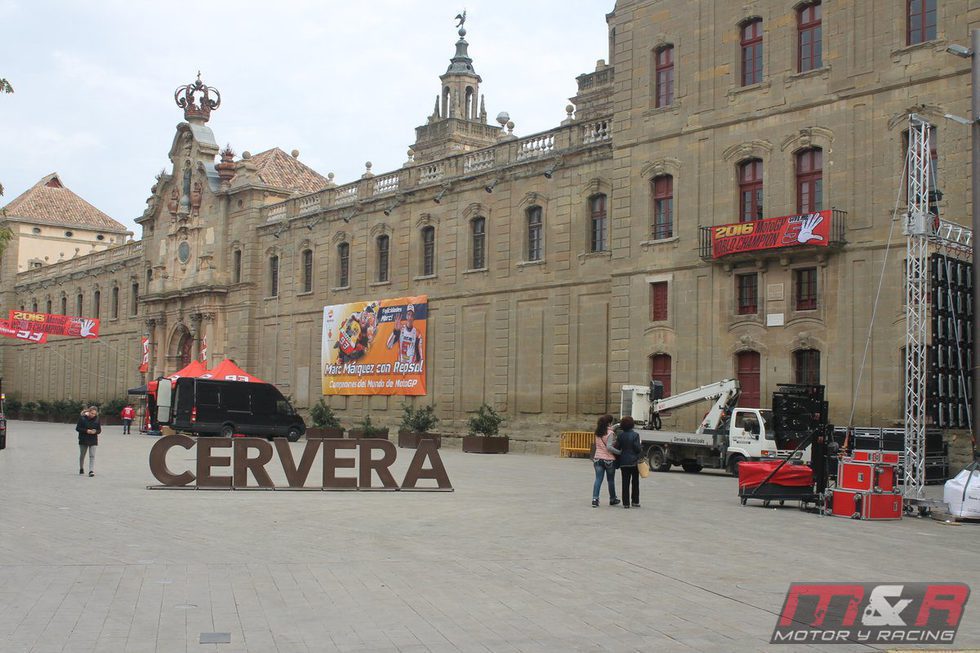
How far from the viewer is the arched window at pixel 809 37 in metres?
32.6

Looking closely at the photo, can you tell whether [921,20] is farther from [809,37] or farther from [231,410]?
[231,410]

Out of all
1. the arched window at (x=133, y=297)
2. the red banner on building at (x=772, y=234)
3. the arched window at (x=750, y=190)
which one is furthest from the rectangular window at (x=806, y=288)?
the arched window at (x=133, y=297)

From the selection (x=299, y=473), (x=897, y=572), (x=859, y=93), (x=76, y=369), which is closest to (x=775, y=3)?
(x=859, y=93)

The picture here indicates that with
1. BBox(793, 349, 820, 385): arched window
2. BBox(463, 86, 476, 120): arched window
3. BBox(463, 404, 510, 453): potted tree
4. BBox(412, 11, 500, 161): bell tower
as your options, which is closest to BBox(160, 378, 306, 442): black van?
BBox(463, 404, 510, 453): potted tree

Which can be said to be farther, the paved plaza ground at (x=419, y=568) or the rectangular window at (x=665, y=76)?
the rectangular window at (x=665, y=76)

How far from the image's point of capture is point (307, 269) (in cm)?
5634

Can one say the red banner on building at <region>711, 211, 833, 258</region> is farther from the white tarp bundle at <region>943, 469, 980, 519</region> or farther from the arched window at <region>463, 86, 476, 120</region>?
the arched window at <region>463, 86, 476, 120</region>

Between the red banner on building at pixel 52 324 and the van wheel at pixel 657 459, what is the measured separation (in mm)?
40548

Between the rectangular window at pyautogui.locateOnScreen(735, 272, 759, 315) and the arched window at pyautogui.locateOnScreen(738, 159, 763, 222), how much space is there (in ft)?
5.76

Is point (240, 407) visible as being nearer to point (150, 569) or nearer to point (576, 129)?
point (576, 129)

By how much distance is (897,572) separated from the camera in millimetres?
13305

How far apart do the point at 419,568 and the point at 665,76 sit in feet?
89.6

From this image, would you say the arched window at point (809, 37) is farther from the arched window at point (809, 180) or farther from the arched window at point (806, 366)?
the arched window at point (806, 366)

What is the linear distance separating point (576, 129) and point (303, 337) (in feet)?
66.1
